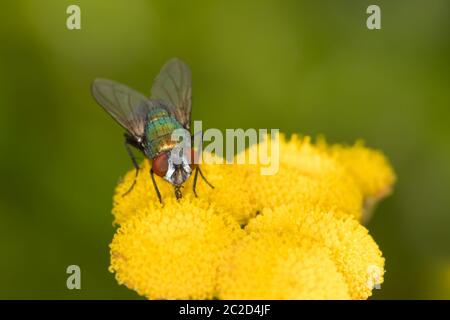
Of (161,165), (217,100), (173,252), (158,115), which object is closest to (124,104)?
(158,115)

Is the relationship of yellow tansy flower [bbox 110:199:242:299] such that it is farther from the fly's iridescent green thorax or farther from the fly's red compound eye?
the fly's iridescent green thorax

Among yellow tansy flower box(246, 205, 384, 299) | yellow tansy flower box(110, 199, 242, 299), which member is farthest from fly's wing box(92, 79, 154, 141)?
yellow tansy flower box(246, 205, 384, 299)

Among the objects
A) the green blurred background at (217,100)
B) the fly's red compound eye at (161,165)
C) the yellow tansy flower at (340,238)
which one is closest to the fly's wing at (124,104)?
the fly's red compound eye at (161,165)

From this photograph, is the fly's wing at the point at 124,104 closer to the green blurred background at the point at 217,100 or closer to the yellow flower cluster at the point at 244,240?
the yellow flower cluster at the point at 244,240

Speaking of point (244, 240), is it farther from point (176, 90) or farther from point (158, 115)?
point (176, 90)
